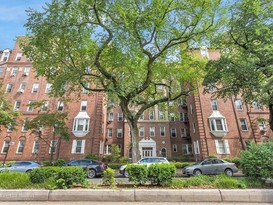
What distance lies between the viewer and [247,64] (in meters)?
11.8

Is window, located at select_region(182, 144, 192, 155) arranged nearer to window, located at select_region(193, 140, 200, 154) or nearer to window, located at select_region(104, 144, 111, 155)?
window, located at select_region(193, 140, 200, 154)

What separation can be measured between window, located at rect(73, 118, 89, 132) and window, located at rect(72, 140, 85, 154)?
1716 millimetres

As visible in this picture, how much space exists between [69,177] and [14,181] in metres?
2.32

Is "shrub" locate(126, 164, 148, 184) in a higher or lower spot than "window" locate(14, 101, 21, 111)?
lower

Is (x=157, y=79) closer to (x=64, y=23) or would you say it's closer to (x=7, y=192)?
(x=64, y=23)

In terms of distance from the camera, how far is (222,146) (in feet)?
77.3

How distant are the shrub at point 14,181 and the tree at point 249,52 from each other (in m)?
12.6

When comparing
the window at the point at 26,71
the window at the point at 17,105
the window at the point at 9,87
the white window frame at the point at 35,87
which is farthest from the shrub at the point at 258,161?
the window at the point at 9,87

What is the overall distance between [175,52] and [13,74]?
3011cm

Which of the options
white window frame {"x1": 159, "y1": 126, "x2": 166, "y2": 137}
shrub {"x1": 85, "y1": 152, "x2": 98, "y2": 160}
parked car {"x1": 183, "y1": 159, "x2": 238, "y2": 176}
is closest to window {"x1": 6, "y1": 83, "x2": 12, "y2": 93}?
shrub {"x1": 85, "y1": 152, "x2": 98, "y2": 160}

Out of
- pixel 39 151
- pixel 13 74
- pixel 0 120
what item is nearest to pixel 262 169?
pixel 0 120

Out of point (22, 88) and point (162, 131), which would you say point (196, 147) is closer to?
point (162, 131)

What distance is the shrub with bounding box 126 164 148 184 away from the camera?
22.4 ft

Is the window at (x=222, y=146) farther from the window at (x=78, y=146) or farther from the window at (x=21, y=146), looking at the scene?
the window at (x=21, y=146)
